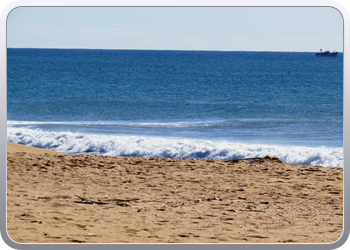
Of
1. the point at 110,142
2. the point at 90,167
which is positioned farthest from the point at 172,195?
the point at 110,142

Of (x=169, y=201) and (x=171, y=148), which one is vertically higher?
(x=171, y=148)

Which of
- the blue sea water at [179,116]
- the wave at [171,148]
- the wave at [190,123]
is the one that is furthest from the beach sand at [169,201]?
the wave at [190,123]

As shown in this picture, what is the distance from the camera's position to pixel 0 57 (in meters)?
3.79

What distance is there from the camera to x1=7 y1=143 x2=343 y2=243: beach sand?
4742 millimetres

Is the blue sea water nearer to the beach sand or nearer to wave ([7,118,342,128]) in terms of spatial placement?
wave ([7,118,342,128])

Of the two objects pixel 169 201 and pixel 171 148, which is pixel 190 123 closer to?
pixel 171 148

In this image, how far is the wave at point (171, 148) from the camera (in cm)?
1122

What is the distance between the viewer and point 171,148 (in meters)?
12.4

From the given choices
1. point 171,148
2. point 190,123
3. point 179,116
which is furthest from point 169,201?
point 179,116

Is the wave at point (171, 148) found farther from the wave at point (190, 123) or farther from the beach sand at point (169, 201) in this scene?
the wave at point (190, 123)

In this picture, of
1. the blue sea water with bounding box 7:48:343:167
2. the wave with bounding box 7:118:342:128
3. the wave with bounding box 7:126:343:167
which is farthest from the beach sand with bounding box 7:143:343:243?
the wave with bounding box 7:118:342:128

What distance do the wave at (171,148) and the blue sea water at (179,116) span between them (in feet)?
0.09

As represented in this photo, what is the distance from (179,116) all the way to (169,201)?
14454 mm

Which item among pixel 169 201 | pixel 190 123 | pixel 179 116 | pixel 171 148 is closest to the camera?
pixel 169 201
